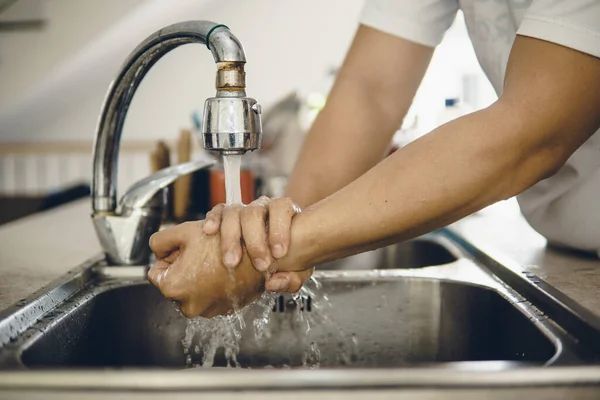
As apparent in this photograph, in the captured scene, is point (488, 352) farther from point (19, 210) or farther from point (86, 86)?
point (86, 86)

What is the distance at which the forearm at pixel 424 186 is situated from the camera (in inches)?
25.1

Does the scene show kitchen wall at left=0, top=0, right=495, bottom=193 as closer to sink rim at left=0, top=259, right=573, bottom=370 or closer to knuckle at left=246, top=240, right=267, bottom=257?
sink rim at left=0, top=259, right=573, bottom=370

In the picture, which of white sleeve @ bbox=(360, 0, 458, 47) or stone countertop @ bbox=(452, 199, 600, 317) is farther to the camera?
white sleeve @ bbox=(360, 0, 458, 47)

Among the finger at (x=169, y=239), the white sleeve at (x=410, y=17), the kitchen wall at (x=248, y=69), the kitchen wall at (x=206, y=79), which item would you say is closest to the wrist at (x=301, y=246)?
the finger at (x=169, y=239)

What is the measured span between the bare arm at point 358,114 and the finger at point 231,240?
1.18 feet

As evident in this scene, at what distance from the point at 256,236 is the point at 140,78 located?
319mm

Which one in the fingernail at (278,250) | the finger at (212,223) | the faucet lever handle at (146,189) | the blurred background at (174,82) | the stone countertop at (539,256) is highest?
the blurred background at (174,82)

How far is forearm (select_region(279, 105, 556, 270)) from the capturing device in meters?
0.64

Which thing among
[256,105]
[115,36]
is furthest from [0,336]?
[115,36]

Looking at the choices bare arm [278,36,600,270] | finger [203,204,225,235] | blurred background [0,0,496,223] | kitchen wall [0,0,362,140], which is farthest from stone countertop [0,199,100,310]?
kitchen wall [0,0,362,140]

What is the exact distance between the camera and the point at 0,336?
576 millimetres

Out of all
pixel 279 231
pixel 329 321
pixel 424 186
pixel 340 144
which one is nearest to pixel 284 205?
pixel 279 231

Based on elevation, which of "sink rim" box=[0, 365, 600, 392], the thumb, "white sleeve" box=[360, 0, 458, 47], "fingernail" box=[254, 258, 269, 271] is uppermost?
"white sleeve" box=[360, 0, 458, 47]

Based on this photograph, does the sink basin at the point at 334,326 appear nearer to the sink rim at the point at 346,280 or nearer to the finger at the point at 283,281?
the sink rim at the point at 346,280
